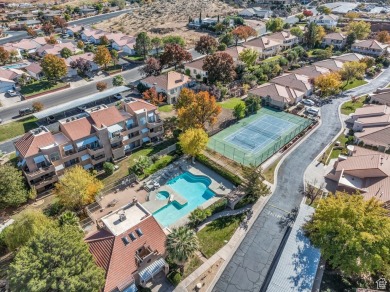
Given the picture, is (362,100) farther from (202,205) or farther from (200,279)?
(200,279)

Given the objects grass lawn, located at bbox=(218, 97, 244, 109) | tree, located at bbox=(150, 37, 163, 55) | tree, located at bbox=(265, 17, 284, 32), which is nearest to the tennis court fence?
grass lawn, located at bbox=(218, 97, 244, 109)

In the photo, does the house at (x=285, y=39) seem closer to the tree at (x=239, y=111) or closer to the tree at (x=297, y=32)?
the tree at (x=297, y=32)

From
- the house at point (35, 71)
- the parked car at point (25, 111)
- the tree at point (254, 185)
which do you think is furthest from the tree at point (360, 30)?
the parked car at point (25, 111)

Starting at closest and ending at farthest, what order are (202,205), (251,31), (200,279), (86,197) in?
(200,279), (86,197), (202,205), (251,31)

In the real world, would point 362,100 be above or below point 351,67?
below

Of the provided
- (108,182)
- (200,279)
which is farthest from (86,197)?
(200,279)

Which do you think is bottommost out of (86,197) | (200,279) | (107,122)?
(200,279)

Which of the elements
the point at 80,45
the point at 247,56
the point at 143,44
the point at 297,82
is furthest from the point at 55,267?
the point at 80,45
